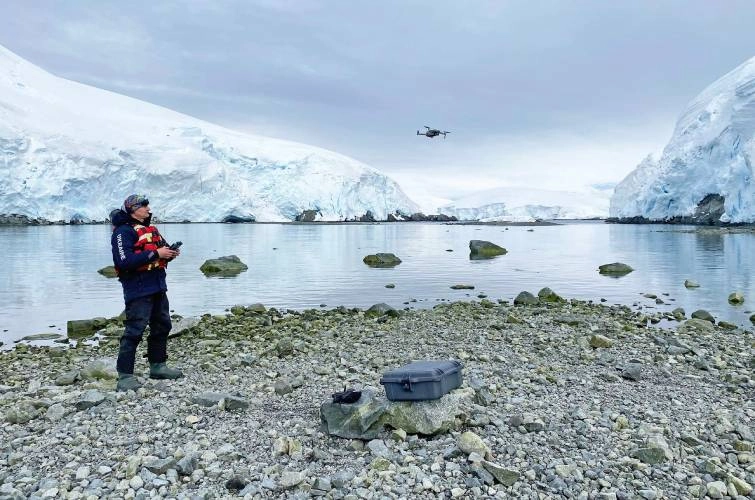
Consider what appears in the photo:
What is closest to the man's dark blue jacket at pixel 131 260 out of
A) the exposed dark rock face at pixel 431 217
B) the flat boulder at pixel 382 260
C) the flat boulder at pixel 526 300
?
the flat boulder at pixel 526 300

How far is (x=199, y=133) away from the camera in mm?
118250

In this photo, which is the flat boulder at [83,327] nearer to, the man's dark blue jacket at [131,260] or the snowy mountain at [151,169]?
the man's dark blue jacket at [131,260]

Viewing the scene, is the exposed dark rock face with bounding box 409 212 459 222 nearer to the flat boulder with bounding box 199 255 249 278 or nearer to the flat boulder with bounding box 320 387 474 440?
the flat boulder with bounding box 199 255 249 278

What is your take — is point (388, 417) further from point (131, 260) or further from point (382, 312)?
point (382, 312)

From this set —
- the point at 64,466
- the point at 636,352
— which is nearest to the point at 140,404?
the point at 64,466

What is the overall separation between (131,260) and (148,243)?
30 centimetres

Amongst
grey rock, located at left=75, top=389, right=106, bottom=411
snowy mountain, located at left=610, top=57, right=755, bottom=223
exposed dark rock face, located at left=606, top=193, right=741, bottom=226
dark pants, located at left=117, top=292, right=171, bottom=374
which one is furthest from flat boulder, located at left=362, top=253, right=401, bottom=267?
exposed dark rock face, located at left=606, top=193, right=741, bottom=226

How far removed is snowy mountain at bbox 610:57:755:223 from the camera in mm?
64062

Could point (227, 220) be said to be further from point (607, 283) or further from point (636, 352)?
point (636, 352)

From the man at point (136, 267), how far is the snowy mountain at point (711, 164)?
66.6 metres

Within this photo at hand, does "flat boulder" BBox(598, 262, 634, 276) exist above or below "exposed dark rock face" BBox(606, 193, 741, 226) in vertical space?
below

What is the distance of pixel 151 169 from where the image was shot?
95.9m

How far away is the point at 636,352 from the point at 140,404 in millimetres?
7364

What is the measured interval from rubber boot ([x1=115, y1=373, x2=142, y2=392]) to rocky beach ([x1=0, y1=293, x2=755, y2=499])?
12 cm
